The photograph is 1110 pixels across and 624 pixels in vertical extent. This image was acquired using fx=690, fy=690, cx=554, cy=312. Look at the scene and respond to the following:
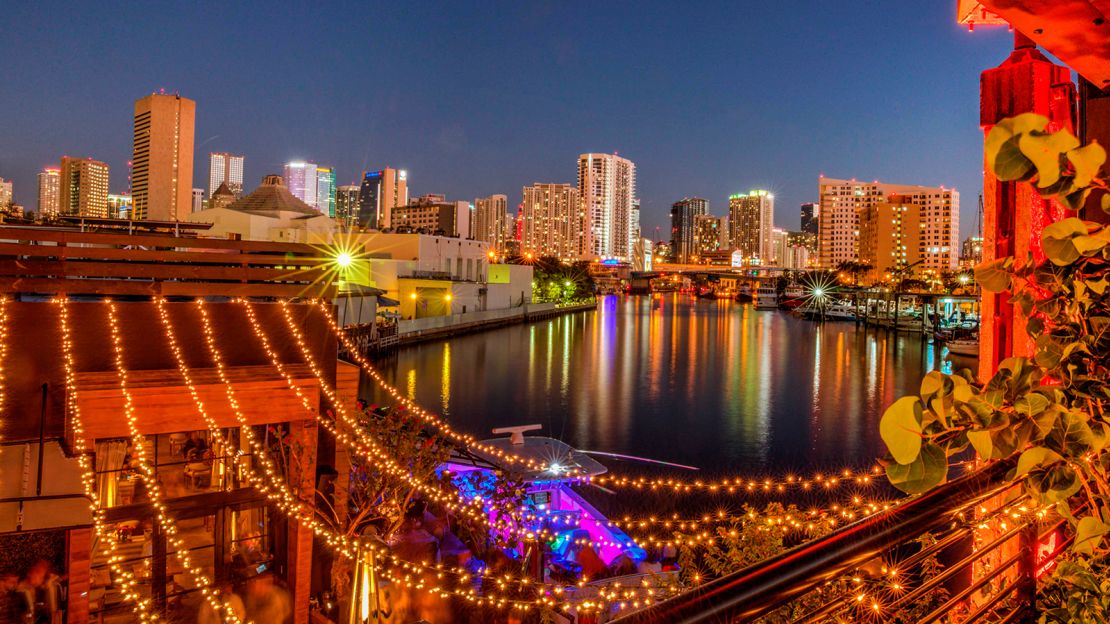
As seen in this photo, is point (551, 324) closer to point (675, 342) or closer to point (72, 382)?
point (675, 342)

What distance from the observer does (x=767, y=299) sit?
7444cm

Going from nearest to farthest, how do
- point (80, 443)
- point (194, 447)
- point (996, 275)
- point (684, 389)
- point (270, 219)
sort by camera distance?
point (996, 275) → point (80, 443) → point (194, 447) → point (684, 389) → point (270, 219)

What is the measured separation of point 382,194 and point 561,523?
143 metres

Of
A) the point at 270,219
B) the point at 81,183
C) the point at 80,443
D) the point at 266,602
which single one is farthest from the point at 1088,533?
the point at 81,183

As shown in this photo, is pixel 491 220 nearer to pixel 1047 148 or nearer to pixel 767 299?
pixel 767 299

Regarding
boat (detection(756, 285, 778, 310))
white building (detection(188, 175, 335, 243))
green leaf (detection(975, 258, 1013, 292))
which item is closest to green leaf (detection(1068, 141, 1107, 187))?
green leaf (detection(975, 258, 1013, 292))

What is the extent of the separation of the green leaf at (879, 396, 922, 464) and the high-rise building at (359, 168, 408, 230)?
136722 mm

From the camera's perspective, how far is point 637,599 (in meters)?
4.92

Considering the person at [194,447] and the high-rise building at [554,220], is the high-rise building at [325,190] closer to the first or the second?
the high-rise building at [554,220]

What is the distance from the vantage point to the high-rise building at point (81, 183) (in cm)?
8062

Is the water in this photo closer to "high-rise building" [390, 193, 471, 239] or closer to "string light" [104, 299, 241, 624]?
"string light" [104, 299, 241, 624]

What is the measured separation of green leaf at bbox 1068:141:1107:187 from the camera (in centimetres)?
96

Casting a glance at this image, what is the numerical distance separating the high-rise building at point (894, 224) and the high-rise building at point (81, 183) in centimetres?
10145

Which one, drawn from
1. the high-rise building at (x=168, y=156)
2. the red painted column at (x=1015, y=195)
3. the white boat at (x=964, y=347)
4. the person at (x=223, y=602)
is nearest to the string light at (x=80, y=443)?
the person at (x=223, y=602)
